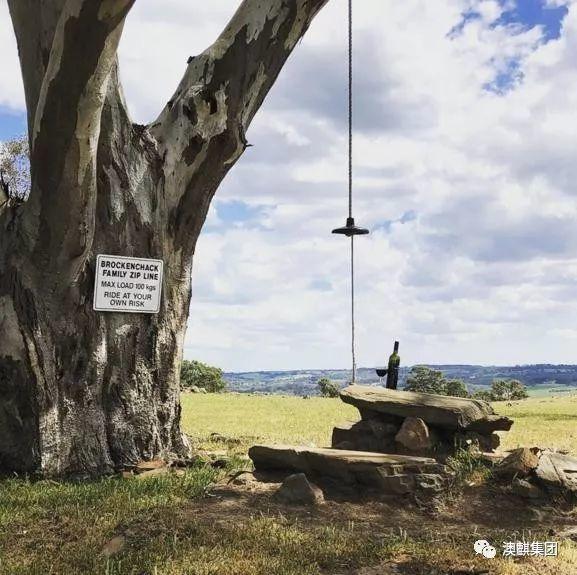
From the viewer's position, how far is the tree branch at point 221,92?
755 cm

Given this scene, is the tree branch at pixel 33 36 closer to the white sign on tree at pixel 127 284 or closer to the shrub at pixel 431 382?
the white sign on tree at pixel 127 284

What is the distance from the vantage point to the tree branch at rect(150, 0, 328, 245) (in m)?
7.55

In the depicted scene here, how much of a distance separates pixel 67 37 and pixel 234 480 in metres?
4.02

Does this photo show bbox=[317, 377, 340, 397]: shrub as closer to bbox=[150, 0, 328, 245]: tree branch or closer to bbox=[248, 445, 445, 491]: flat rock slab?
bbox=[150, 0, 328, 245]: tree branch

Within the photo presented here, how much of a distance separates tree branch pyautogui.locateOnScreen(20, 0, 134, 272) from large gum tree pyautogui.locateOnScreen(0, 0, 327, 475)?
0.02m

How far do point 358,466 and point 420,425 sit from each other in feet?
4.90

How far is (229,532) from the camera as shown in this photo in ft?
16.7

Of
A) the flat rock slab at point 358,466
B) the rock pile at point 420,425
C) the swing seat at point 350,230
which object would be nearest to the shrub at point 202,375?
the swing seat at point 350,230

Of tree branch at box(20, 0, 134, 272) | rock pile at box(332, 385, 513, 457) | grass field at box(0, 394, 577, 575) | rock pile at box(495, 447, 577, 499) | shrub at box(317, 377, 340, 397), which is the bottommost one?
shrub at box(317, 377, 340, 397)

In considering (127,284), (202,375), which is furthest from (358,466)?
(202,375)

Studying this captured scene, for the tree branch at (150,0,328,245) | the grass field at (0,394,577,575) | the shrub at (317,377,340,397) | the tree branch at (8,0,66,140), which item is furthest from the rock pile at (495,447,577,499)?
the shrub at (317,377,340,397)

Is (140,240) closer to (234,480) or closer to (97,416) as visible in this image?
(97,416)

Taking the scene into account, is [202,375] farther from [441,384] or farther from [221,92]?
[221,92]

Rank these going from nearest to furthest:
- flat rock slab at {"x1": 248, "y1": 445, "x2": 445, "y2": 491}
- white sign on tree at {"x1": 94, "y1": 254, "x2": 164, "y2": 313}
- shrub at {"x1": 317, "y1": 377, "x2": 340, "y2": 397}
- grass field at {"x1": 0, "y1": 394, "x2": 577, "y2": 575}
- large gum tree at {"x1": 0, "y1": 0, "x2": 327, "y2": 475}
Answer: grass field at {"x1": 0, "y1": 394, "x2": 577, "y2": 575}
flat rock slab at {"x1": 248, "y1": 445, "x2": 445, "y2": 491}
large gum tree at {"x1": 0, "y1": 0, "x2": 327, "y2": 475}
white sign on tree at {"x1": 94, "y1": 254, "x2": 164, "y2": 313}
shrub at {"x1": 317, "y1": 377, "x2": 340, "y2": 397}
